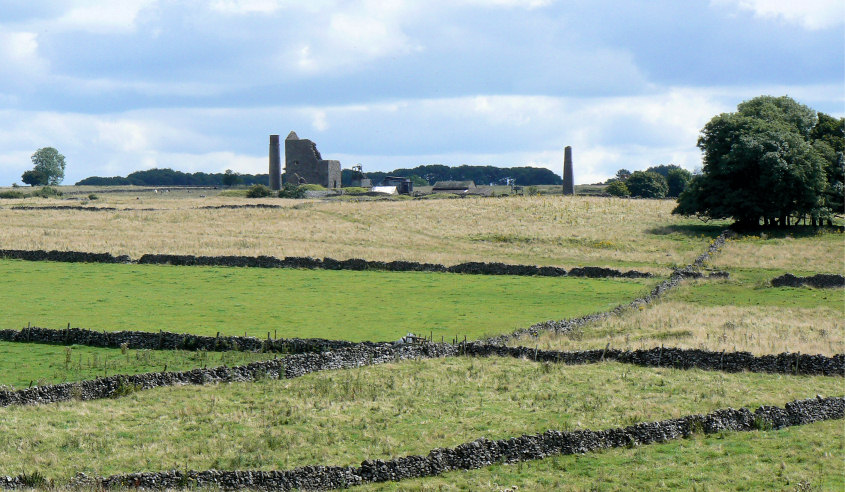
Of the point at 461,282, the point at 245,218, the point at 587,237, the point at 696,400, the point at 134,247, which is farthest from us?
the point at 245,218

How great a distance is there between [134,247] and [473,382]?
46257 mm

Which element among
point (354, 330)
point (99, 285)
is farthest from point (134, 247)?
point (354, 330)

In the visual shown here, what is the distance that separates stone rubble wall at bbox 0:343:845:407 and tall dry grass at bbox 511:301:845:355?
225 centimetres

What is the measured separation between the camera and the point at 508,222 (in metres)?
89.5

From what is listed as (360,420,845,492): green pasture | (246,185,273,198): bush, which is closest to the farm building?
(246,185,273,198): bush

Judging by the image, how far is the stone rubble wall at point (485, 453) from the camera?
17.0m

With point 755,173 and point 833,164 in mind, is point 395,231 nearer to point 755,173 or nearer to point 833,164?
point 755,173

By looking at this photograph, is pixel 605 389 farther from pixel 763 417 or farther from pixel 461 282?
pixel 461 282

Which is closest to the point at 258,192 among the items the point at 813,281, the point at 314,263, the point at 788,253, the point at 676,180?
the point at 314,263

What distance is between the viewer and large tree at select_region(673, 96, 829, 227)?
75.9 metres

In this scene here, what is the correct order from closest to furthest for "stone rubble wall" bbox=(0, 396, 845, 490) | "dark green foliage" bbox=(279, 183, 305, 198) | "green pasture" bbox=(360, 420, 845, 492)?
"stone rubble wall" bbox=(0, 396, 845, 490), "green pasture" bbox=(360, 420, 845, 492), "dark green foliage" bbox=(279, 183, 305, 198)

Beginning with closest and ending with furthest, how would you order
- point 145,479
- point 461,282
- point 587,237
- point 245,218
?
1. point 145,479
2. point 461,282
3. point 587,237
4. point 245,218

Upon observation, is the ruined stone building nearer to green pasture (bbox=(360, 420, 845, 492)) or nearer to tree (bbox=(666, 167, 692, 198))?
tree (bbox=(666, 167, 692, 198))

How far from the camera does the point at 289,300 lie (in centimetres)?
4566
